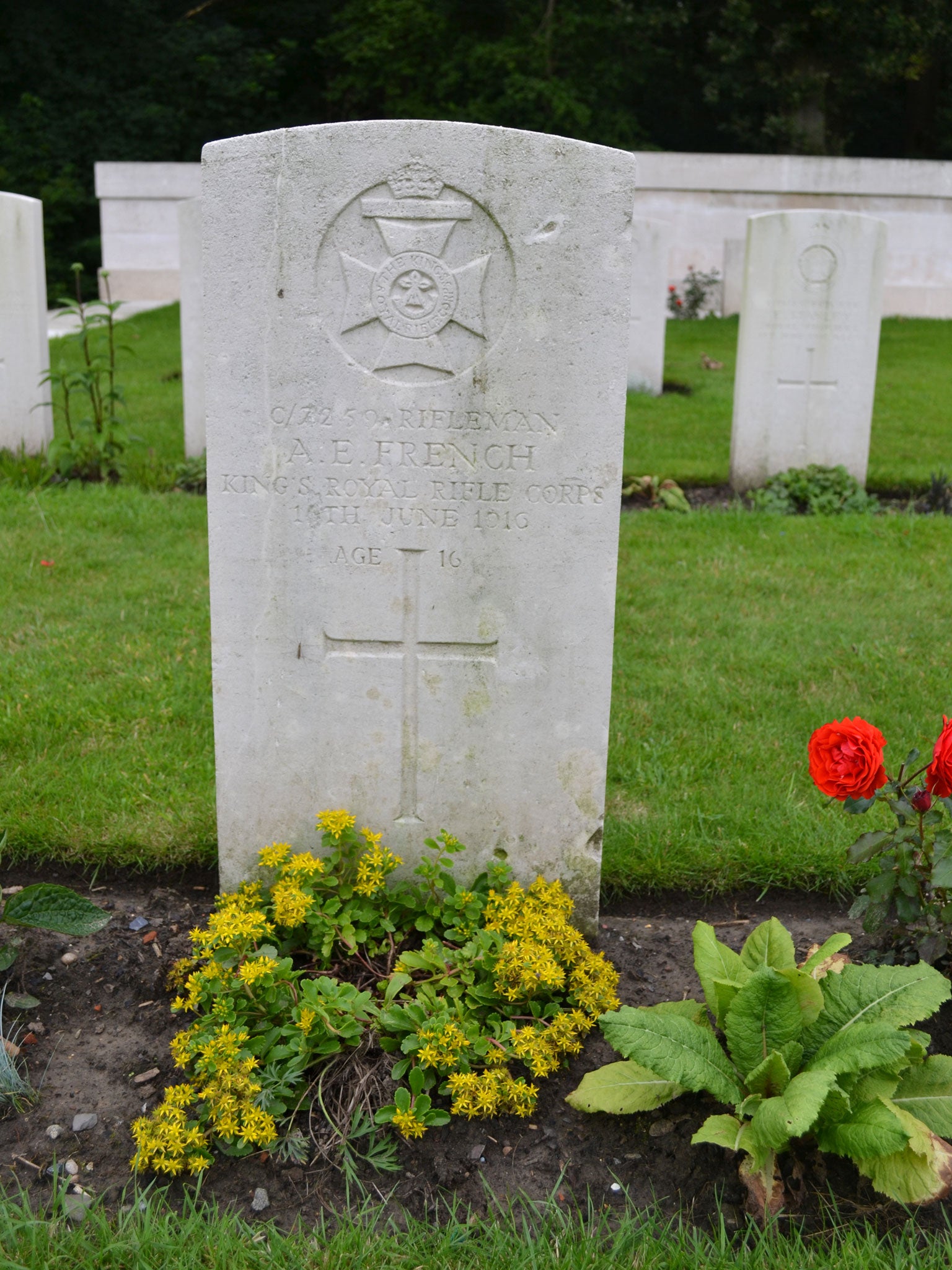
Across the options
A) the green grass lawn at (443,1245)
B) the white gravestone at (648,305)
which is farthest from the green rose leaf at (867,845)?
the white gravestone at (648,305)

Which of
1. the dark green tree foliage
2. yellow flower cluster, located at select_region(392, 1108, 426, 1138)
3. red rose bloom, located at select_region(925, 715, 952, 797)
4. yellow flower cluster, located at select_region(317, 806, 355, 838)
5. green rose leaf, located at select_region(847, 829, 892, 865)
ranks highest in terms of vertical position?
the dark green tree foliage

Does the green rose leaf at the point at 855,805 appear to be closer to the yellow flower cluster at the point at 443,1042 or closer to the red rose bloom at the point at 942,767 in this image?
the red rose bloom at the point at 942,767

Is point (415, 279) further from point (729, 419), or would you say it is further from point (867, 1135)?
point (729, 419)

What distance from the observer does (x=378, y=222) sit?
99.3 inches

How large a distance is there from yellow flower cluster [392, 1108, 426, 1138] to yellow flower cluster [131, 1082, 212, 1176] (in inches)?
14.6

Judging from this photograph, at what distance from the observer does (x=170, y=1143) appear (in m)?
2.20

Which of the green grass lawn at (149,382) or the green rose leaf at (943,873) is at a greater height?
the green grass lawn at (149,382)

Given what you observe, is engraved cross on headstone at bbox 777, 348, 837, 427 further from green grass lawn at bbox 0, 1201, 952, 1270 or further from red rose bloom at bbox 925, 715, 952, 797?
green grass lawn at bbox 0, 1201, 952, 1270

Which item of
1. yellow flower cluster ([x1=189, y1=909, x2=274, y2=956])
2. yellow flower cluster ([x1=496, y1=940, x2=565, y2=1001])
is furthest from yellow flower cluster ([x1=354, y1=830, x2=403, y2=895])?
yellow flower cluster ([x1=496, y1=940, x2=565, y2=1001])

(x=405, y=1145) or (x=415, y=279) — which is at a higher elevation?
(x=415, y=279)

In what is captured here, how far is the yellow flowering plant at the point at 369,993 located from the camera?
2301 millimetres

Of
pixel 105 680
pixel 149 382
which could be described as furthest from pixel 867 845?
pixel 149 382

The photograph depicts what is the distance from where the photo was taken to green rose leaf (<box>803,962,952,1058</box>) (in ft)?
7.53

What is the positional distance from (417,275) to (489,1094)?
1.75m
